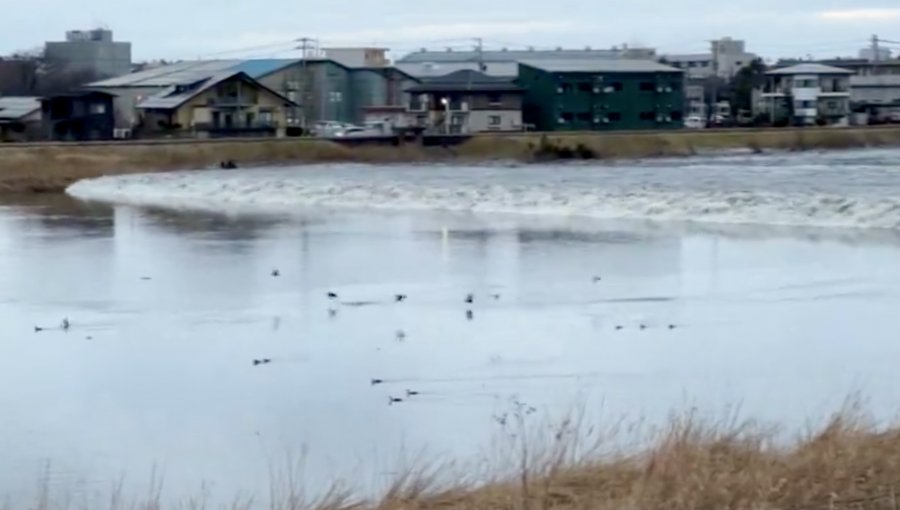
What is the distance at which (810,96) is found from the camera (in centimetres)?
7075

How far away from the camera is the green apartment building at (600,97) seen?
6209 cm

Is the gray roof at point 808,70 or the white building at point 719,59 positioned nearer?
the gray roof at point 808,70

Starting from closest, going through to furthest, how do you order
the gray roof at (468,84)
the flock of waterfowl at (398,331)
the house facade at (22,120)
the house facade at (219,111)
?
1. the flock of waterfowl at (398,331)
2. the house facade at (219,111)
3. the house facade at (22,120)
4. the gray roof at (468,84)

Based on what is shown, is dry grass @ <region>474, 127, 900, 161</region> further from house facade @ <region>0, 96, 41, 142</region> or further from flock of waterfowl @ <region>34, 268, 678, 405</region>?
flock of waterfowl @ <region>34, 268, 678, 405</region>

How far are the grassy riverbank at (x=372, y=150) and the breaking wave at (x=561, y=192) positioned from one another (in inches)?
113

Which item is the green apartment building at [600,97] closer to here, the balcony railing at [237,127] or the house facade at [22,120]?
the balcony railing at [237,127]

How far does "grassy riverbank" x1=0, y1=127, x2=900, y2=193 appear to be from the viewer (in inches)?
1548

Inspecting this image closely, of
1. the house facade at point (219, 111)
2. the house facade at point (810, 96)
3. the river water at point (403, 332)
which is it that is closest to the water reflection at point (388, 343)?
the river water at point (403, 332)

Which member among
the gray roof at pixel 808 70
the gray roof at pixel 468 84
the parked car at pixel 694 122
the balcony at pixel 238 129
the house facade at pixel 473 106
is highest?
the gray roof at pixel 808 70

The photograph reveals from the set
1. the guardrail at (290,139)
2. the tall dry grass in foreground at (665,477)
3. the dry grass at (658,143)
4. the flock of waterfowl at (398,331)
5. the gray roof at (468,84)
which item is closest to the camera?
the tall dry grass in foreground at (665,477)

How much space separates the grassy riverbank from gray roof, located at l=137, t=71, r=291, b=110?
764cm

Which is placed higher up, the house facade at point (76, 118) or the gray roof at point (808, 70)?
the gray roof at point (808, 70)

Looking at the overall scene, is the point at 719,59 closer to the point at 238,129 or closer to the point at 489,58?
the point at 489,58

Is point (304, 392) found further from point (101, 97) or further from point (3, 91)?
point (3, 91)
